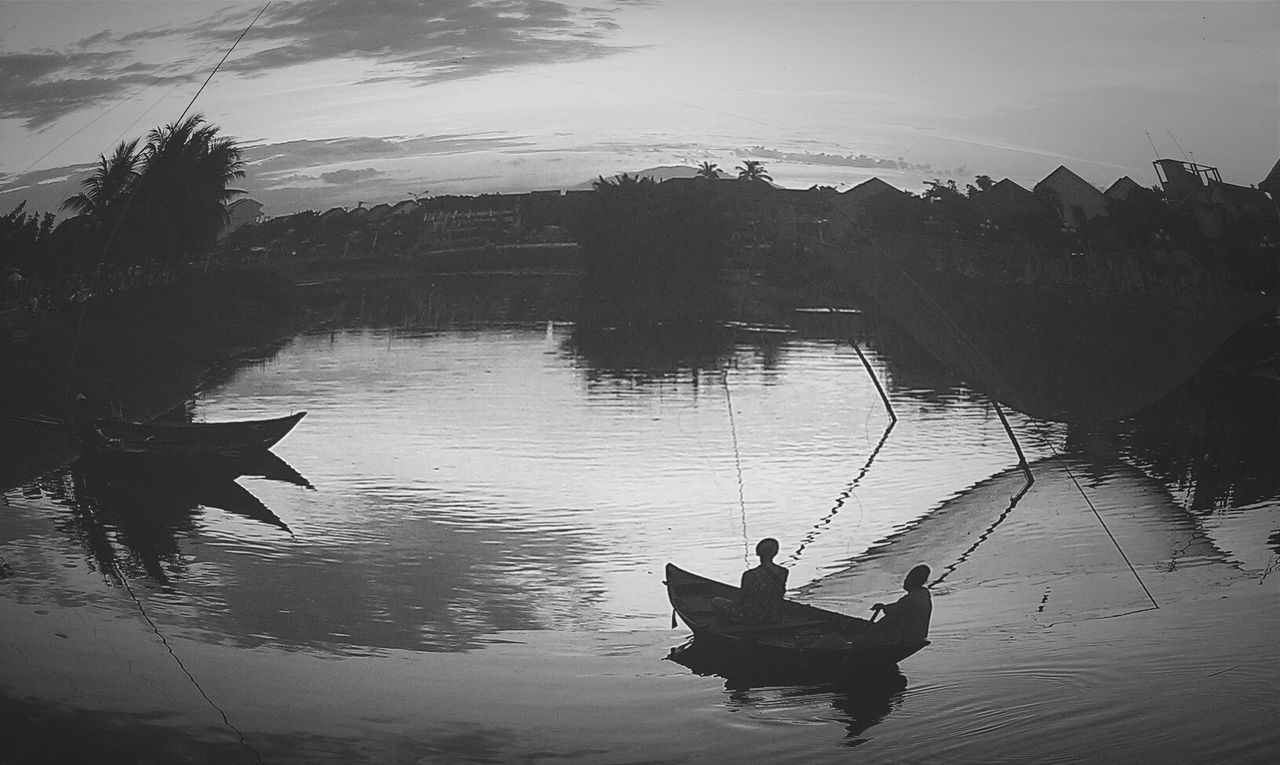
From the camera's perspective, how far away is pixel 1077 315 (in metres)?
17.2

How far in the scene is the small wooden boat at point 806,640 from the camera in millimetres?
7105

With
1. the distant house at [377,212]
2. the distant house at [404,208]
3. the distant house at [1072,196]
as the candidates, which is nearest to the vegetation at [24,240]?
the distant house at [377,212]

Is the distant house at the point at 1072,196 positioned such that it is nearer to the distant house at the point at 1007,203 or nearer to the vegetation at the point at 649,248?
the distant house at the point at 1007,203

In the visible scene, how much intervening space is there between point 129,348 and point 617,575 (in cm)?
982

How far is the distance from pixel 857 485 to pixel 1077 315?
438 centimetres

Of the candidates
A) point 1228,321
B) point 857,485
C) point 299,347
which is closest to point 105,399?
point 299,347

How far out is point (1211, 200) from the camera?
62.5 feet

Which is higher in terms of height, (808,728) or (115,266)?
(115,266)

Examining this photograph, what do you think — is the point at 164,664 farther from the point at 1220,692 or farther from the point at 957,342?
the point at 957,342

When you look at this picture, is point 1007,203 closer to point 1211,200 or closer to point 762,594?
point 1211,200

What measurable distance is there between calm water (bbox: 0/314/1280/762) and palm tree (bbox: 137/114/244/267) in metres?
2.99

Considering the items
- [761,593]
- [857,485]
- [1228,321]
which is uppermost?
[1228,321]

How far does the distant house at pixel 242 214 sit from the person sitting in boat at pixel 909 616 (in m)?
14.8

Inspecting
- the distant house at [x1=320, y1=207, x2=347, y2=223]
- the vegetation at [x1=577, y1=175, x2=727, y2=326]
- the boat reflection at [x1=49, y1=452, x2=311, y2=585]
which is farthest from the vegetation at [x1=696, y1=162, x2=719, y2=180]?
the boat reflection at [x1=49, y1=452, x2=311, y2=585]
